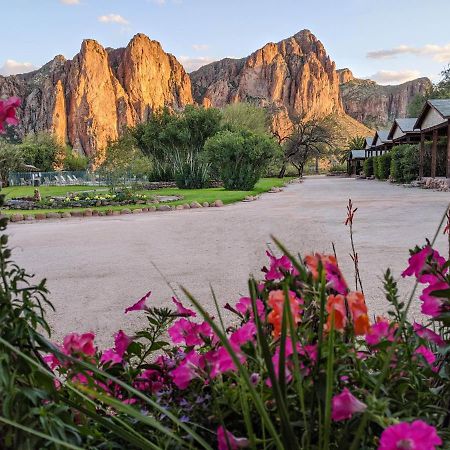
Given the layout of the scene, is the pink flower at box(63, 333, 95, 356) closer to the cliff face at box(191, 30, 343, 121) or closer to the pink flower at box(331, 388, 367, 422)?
the pink flower at box(331, 388, 367, 422)

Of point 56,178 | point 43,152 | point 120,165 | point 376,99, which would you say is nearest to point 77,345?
point 120,165

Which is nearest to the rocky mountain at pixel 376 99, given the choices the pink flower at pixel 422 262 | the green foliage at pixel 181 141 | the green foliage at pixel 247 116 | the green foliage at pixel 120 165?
the green foliage at pixel 247 116

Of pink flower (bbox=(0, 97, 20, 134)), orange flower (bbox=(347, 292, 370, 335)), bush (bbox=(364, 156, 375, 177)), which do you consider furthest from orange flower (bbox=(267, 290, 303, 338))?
bush (bbox=(364, 156, 375, 177))

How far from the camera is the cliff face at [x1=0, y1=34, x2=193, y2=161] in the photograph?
99812 millimetres

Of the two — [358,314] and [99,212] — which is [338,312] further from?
[99,212]

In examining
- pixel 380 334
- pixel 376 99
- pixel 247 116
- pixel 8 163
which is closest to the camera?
pixel 380 334

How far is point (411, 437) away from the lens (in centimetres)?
50

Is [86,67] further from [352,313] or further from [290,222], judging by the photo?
[352,313]

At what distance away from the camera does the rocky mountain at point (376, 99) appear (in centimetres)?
15875

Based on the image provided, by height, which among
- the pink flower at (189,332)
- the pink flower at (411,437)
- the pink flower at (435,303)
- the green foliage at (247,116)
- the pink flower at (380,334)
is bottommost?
the pink flower at (189,332)

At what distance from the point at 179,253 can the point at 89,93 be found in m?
101

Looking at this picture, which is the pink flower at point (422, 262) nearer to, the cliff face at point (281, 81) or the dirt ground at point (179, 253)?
the dirt ground at point (179, 253)

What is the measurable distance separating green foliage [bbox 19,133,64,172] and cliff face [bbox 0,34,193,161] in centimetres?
3035

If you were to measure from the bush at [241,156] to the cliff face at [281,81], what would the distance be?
354 feet
